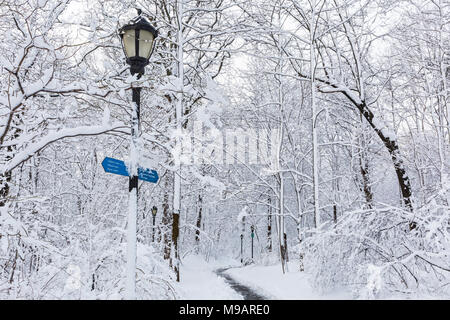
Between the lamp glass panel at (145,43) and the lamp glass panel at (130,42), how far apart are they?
0.34 ft

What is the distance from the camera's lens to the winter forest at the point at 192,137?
519cm

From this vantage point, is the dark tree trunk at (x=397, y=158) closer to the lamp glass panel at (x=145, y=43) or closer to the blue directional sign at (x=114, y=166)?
the lamp glass panel at (x=145, y=43)

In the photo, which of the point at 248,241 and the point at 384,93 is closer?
the point at 384,93

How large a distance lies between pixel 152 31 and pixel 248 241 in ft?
A: 139

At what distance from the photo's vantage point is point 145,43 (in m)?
5.32

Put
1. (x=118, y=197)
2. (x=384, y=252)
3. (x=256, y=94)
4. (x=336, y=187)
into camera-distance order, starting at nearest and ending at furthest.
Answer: (x=384, y=252), (x=118, y=197), (x=256, y=94), (x=336, y=187)

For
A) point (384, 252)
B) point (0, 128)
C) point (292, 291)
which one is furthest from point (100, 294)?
point (292, 291)

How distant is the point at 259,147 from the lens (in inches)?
747

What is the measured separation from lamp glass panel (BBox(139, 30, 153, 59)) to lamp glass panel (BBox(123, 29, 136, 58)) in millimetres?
103

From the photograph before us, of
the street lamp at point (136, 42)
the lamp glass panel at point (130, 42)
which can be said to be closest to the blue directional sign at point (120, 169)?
the street lamp at point (136, 42)

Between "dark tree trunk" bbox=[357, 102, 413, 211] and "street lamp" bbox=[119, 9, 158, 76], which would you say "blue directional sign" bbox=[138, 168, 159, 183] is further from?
"dark tree trunk" bbox=[357, 102, 413, 211]

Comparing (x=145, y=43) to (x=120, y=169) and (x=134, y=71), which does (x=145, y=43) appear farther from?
(x=120, y=169)

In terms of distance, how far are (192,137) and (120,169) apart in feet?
14.8

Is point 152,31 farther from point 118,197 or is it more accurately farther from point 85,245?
point 118,197
